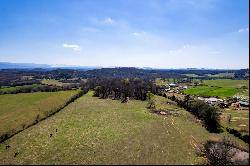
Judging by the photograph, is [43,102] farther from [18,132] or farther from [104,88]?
[18,132]

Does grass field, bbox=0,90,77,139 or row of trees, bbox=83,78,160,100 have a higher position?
row of trees, bbox=83,78,160,100

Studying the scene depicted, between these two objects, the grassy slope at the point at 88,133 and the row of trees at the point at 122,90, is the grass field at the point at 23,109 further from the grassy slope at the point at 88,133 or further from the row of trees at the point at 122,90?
the row of trees at the point at 122,90

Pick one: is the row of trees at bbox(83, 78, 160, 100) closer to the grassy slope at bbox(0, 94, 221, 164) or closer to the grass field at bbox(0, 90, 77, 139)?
the grass field at bbox(0, 90, 77, 139)

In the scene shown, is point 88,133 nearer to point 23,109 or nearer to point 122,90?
point 23,109

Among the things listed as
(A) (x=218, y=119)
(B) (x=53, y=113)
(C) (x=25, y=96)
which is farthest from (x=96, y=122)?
(C) (x=25, y=96)

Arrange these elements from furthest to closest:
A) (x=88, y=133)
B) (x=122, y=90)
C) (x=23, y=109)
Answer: (x=122, y=90) → (x=23, y=109) → (x=88, y=133)

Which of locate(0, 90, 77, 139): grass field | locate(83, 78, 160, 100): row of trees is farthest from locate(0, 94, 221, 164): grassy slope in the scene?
locate(83, 78, 160, 100): row of trees

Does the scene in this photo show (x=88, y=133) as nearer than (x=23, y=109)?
Yes

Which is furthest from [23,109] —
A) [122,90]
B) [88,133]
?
[88,133]
